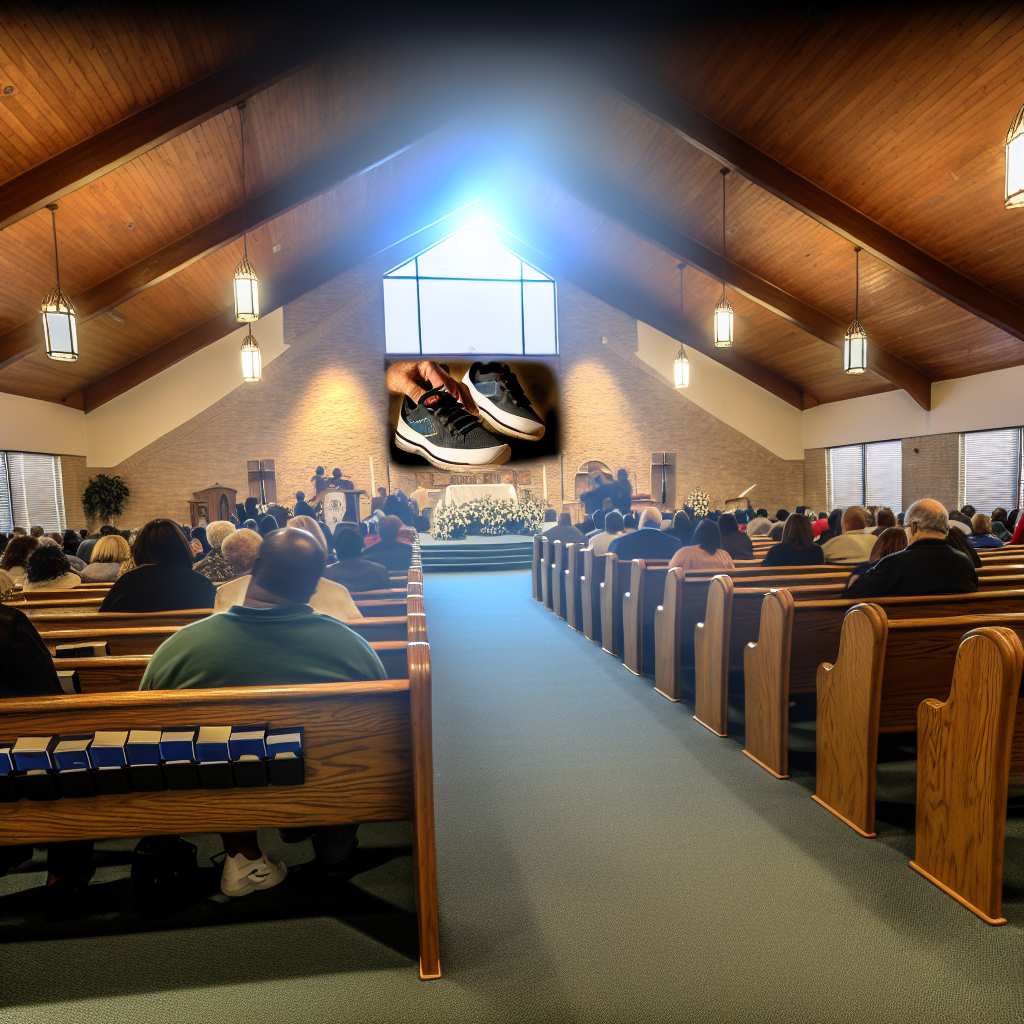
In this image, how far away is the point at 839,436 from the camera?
45.7ft

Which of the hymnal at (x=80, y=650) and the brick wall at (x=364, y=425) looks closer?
the hymnal at (x=80, y=650)

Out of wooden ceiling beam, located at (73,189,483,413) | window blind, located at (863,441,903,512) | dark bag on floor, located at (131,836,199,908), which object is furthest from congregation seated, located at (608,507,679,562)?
wooden ceiling beam, located at (73,189,483,413)

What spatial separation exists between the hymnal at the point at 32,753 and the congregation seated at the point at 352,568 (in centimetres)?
213

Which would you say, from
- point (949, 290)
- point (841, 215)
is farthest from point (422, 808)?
point (949, 290)

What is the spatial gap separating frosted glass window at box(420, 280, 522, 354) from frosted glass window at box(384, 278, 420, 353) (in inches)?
7.1

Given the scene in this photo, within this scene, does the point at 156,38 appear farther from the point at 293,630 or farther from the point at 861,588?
the point at 861,588

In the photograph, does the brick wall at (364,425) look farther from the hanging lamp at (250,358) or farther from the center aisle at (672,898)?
the center aisle at (672,898)

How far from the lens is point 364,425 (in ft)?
46.3

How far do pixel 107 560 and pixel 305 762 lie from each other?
345 centimetres

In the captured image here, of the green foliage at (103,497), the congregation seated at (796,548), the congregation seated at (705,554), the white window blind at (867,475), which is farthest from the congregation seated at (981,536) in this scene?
the green foliage at (103,497)

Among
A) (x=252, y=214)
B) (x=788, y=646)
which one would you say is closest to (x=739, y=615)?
(x=788, y=646)

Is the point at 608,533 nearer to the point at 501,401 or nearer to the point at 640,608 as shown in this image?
the point at 640,608

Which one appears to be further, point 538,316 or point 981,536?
point 538,316

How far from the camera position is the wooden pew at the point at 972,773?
1.74 m
